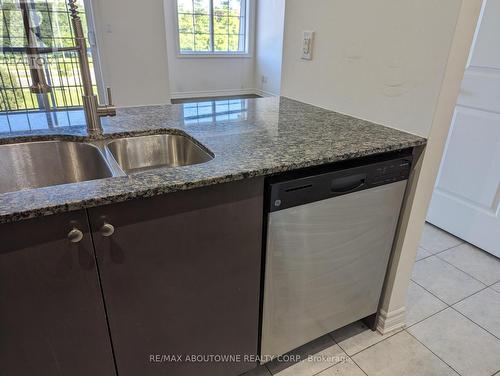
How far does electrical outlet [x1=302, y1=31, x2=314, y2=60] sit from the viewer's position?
66.2 inches

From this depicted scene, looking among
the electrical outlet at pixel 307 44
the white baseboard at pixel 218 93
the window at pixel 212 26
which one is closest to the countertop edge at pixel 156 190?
the electrical outlet at pixel 307 44

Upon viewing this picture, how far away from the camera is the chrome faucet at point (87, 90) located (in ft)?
3.71

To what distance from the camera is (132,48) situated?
3791 mm

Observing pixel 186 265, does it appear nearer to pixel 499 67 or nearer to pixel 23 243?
pixel 23 243

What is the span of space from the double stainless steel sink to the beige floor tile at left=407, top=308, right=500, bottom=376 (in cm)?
138

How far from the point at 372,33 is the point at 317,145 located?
0.60m

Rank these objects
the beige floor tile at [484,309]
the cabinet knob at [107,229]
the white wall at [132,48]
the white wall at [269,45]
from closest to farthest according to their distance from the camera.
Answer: the cabinet knob at [107,229], the beige floor tile at [484,309], the white wall at [132,48], the white wall at [269,45]

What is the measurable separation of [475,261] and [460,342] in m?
0.77

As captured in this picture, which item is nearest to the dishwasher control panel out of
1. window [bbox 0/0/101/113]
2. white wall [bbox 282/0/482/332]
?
white wall [bbox 282/0/482/332]

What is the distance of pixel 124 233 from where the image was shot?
85cm

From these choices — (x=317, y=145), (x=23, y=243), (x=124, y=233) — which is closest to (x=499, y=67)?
(x=317, y=145)

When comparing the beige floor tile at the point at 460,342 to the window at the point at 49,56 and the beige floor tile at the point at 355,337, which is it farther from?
the window at the point at 49,56

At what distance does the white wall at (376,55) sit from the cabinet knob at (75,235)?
1.22 m

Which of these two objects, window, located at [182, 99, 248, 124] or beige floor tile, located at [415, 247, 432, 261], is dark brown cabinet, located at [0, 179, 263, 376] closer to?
window, located at [182, 99, 248, 124]
